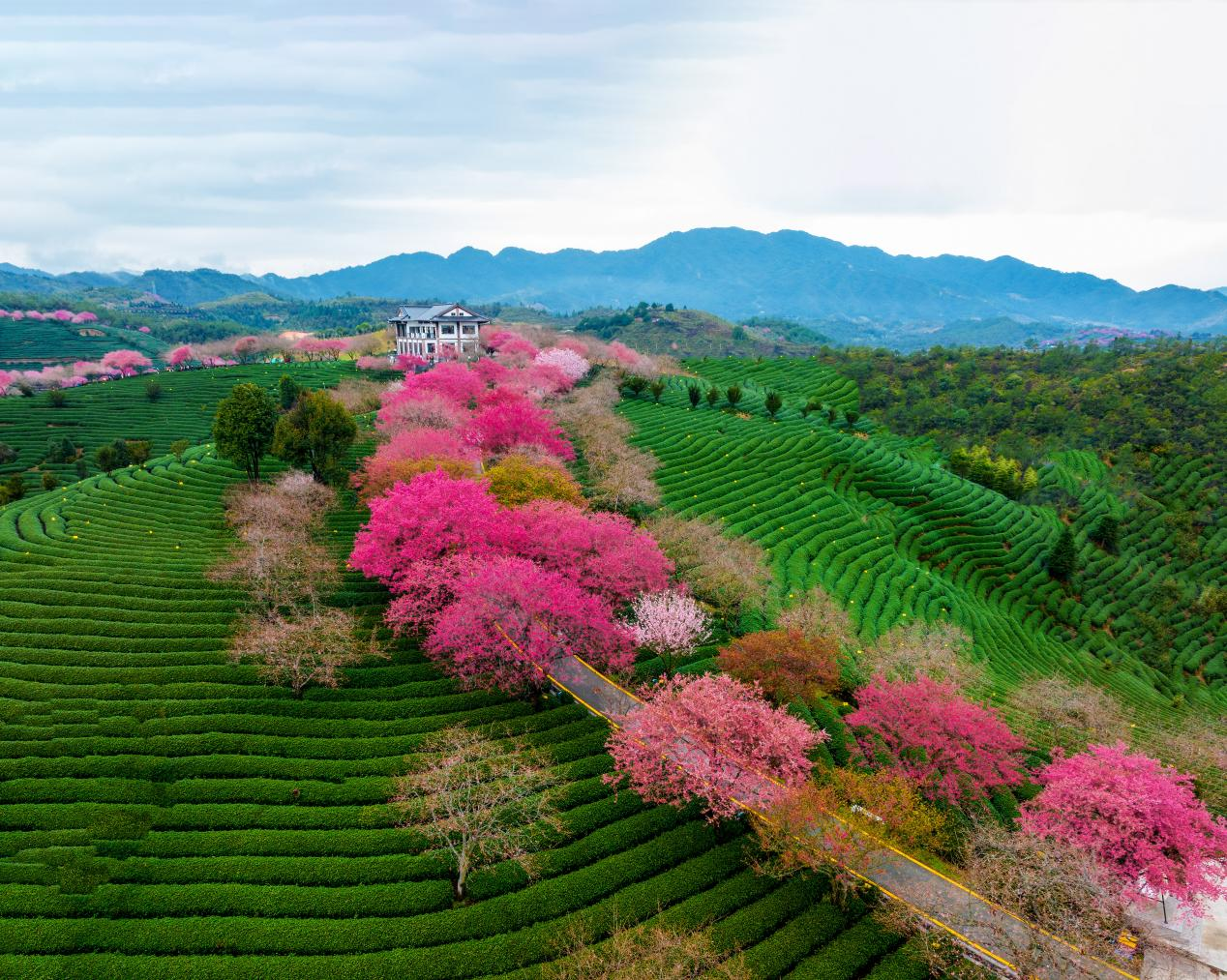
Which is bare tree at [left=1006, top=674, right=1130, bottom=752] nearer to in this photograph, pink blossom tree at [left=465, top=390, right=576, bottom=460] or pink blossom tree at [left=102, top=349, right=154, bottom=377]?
pink blossom tree at [left=465, top=390, right=576, bottom=460]

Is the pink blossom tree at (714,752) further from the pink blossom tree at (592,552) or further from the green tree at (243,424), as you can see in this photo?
the green tree at (243,424)

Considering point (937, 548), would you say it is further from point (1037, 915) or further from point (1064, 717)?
point (1037, 915)

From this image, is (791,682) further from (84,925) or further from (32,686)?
(32,686)

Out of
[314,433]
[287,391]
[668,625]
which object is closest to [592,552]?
[668,625]

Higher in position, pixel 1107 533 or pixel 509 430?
pixel 509 430

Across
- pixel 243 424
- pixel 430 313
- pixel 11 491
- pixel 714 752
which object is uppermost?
pixel 430 313

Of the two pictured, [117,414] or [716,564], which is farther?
[117,414]
